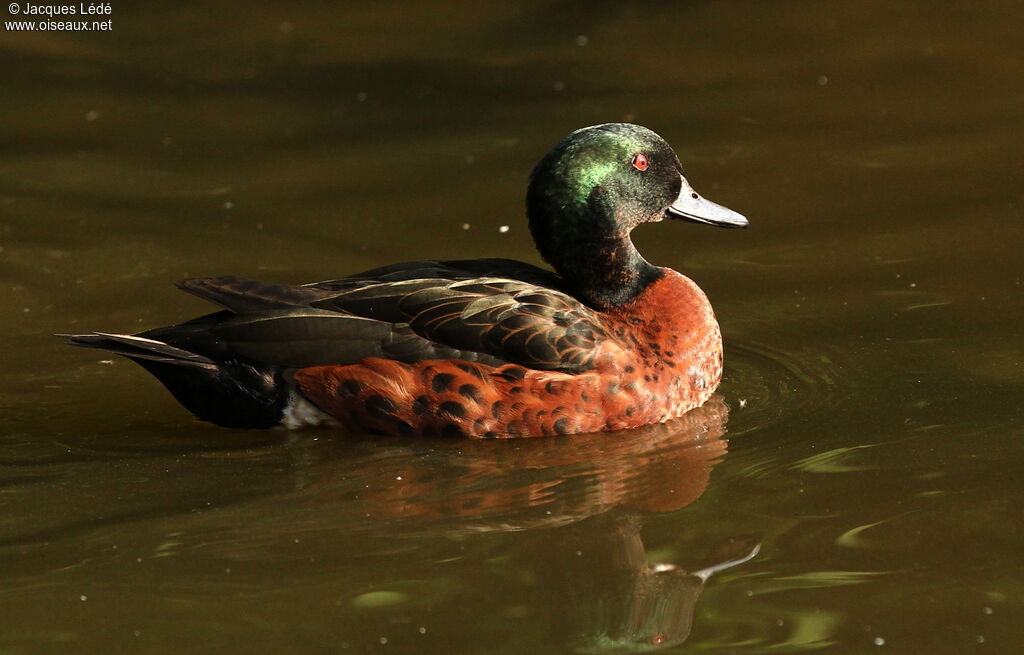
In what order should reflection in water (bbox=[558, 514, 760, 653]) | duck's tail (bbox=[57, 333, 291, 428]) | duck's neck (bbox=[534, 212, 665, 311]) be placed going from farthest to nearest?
duck's neck (bbox=[534, 212, 665, 311]) → duck's tail (bbox=[57, 333, 291, 428]) → reflection in water (bbox=[558, 514, 760, 653])

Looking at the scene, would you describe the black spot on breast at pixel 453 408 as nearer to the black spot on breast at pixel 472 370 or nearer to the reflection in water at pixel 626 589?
the black spot on breast at pixel 472 370

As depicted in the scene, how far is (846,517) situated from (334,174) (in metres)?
5.80


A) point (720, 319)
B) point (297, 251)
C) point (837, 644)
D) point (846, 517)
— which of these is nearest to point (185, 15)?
point (297, 251)

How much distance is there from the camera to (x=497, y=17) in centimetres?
1403

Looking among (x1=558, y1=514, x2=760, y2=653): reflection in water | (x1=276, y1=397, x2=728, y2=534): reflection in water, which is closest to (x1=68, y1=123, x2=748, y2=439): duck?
(x1=276, y1=397, x2=728, y2=534): reflection in water

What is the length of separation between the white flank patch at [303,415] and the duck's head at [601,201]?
4.64 feet

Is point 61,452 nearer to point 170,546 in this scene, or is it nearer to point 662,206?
point 170,546

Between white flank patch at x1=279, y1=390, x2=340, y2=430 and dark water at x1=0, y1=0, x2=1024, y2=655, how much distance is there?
0.09 m

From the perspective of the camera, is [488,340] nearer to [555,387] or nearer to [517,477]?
[555,387]

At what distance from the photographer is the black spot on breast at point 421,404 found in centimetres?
778

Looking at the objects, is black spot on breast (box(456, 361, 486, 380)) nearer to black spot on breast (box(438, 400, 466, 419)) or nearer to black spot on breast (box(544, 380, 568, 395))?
black spot on breast (box(438, 400, 466, 419))

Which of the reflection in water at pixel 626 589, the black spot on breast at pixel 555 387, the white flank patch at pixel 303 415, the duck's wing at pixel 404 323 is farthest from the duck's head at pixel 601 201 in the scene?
the reflection in water at pixel 626 589

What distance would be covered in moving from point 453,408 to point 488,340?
1.22 feet

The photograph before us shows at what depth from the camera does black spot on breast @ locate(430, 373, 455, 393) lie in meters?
7.77
